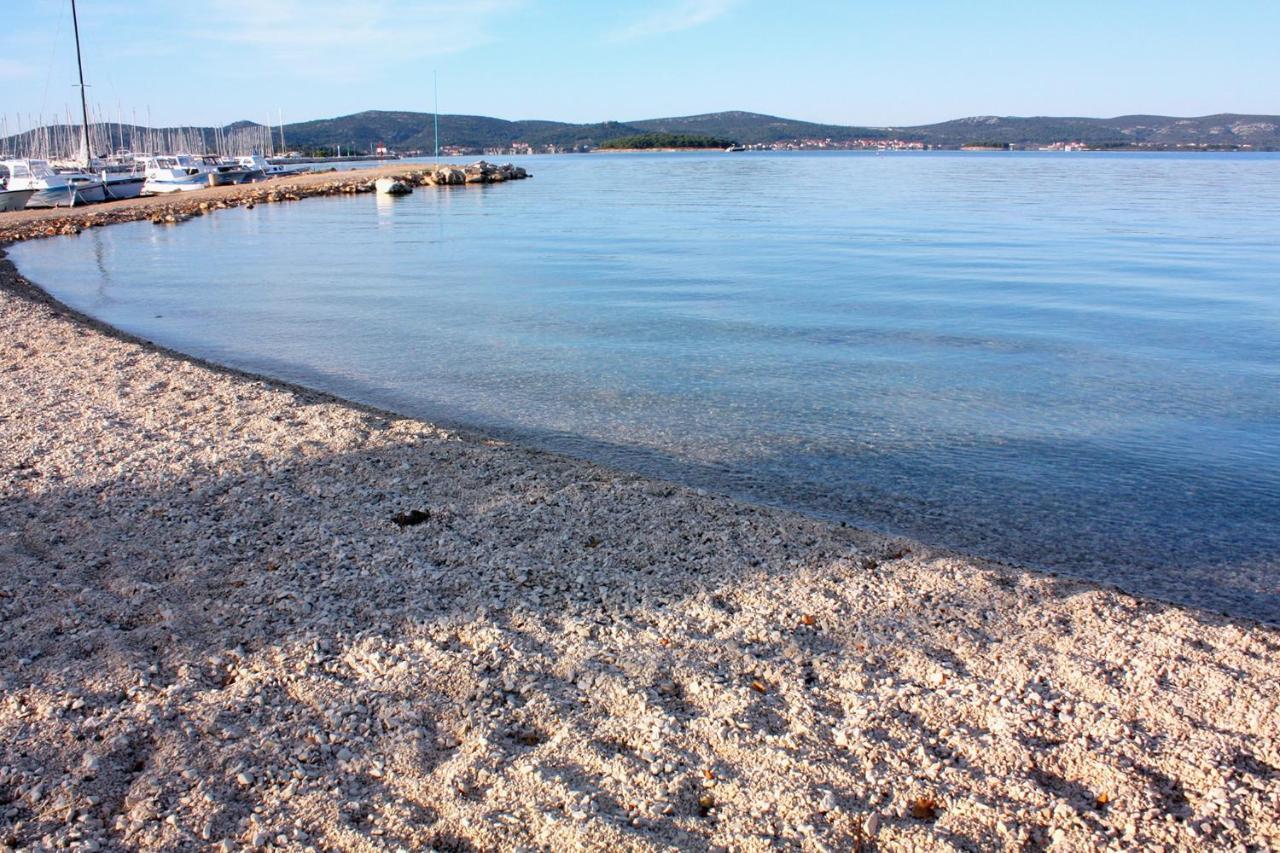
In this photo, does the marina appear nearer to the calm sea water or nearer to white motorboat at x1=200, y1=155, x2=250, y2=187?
the calm sea water

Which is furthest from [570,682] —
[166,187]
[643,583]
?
[166,187]

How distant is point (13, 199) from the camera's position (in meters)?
38.4

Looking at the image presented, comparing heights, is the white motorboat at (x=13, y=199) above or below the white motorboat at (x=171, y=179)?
below

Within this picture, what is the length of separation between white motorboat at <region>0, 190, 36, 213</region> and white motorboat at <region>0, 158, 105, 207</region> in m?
0.56

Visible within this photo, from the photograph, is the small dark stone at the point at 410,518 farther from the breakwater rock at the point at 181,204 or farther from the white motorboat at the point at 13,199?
the white motorboat at the point at 13,199

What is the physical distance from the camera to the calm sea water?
6578 millimetres

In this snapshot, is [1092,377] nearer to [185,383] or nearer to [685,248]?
[185,383]

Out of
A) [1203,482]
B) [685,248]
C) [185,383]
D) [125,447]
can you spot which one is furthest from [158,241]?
[1203,482]

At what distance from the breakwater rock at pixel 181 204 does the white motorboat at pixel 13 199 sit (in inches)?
21.5

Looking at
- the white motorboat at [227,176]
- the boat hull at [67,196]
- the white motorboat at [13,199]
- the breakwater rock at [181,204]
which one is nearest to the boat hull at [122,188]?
the breakwater rock at [181,204]

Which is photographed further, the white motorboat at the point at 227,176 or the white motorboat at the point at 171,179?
the white motorboat at the point at 227,176

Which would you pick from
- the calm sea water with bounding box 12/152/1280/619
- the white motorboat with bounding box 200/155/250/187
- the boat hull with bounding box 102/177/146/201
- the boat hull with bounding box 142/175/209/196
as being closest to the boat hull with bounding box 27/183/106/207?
the boat hull with bounding box 102/177/146/201

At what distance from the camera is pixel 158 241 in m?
27.8

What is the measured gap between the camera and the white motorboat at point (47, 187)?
4009 cm
